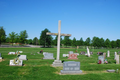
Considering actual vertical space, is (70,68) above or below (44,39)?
below

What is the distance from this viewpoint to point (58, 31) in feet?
44.7

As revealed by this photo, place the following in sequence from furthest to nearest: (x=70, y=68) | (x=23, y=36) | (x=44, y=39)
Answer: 1. (x=44, y=39)
2. (x=23, y=36)
3. (x=70, y=68)

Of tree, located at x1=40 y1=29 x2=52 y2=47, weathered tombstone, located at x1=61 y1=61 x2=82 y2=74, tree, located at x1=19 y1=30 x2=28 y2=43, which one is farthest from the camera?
tree, located at x1=40 y1=29 x2=52 y2=47

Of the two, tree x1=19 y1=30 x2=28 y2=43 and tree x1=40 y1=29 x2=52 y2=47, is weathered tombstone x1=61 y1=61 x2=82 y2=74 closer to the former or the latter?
tree x1=40 y1=29 x2=52 y2=47

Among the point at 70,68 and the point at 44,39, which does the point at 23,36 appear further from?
the point at 70,68

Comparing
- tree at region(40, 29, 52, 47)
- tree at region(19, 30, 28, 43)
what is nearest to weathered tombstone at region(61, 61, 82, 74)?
tree at region(40, 29, 52, 47)

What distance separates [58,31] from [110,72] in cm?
700

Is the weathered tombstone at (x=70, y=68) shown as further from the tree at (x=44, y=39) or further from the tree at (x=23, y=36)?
the tree at (x=23, y=36)

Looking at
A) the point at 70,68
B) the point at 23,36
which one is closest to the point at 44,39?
the point at 23,36

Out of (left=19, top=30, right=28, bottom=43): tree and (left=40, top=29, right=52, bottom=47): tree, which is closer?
(left=19, top=30, right=28, bottom=43): tree

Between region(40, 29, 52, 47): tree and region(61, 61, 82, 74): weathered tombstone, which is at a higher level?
region(40, 29, 52, 47): tree

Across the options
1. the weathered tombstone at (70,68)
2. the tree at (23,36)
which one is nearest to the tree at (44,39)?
the tree at (23,36)

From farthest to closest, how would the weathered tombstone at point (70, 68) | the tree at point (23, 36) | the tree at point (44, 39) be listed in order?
the tree at point (44, 39), the tree at point (23, 36), the weathered tombstone at point (70, 68)

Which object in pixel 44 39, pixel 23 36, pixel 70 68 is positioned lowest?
pixel 70 68
